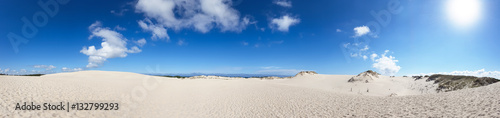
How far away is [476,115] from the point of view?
331 inches

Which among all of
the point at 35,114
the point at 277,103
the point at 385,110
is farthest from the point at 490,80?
the point at 35,114

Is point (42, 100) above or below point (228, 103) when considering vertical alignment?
above

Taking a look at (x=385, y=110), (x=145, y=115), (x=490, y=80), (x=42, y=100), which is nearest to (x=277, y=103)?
(x=385, y=110)

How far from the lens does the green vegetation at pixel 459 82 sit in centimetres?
2093

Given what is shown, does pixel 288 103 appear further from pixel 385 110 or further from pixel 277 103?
pixel 385 110

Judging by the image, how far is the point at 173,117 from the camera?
13250mm

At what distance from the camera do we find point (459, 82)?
23.7m

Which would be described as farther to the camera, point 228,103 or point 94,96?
point 228,103

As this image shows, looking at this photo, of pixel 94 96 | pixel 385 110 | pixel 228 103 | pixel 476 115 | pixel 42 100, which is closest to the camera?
pixel 476 115

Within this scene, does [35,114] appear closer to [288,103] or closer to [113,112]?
[113,112]

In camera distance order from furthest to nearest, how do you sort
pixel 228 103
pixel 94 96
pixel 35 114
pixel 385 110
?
pixel 228 103 → pixel 94 96 → pixel 385 110 → pixel 35 114

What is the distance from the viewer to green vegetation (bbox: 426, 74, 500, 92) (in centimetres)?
2093

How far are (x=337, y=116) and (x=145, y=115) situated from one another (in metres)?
13.2

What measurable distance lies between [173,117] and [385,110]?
14.1 metres
